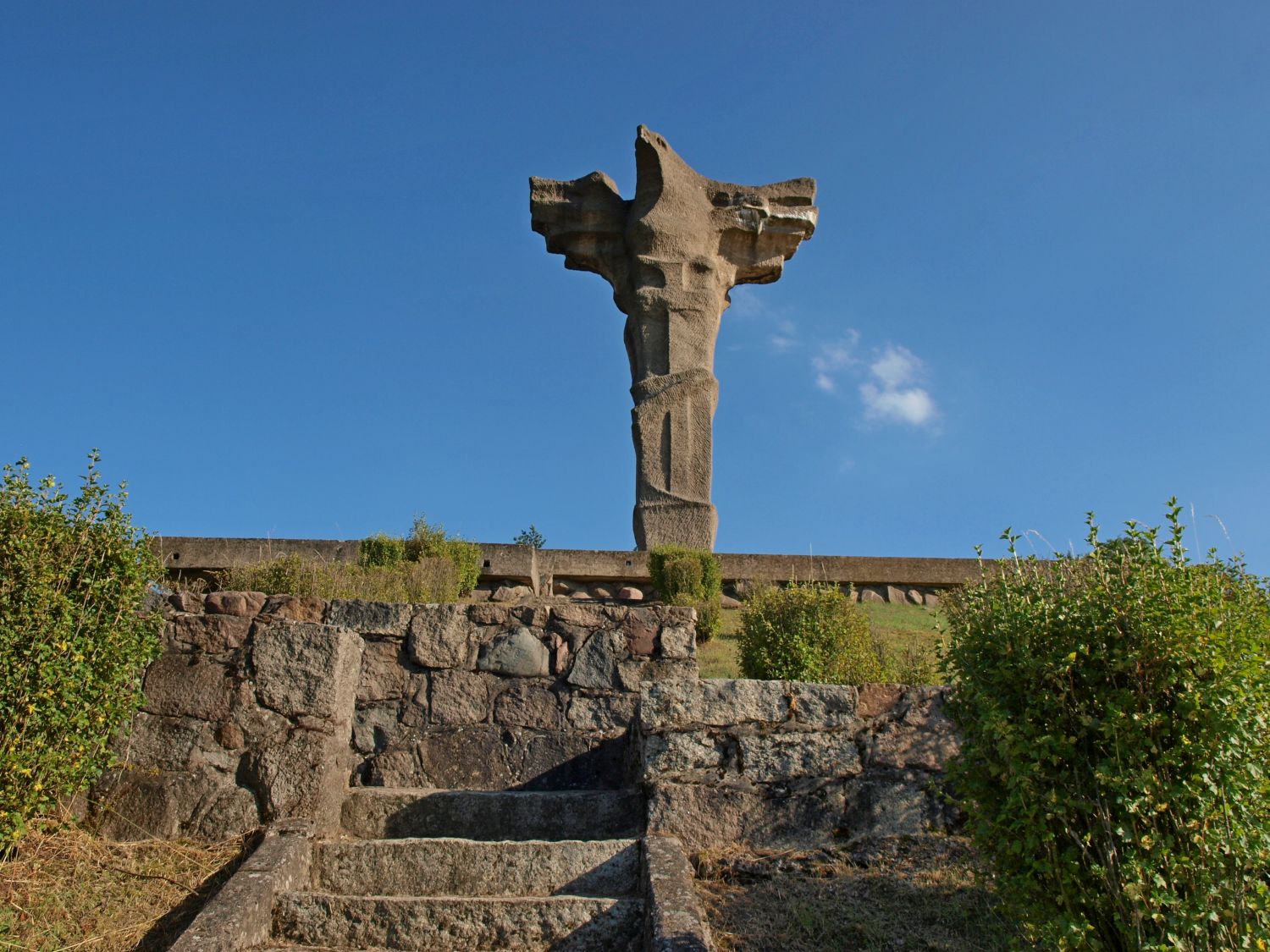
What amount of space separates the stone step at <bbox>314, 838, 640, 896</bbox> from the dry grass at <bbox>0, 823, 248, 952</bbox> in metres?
0.50

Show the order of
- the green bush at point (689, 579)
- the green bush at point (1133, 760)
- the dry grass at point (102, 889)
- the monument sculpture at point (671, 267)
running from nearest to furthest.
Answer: the green bush at point (1133, 760) → the dry grass at point (102, 889) → the green bush at point (689, 579) → the monument sculpture at point (671, 267)

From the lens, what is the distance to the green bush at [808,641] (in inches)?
239

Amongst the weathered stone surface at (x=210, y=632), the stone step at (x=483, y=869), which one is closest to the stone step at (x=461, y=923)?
the stone step at (x=483, y=869)

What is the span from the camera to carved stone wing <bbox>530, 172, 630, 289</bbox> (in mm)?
11961

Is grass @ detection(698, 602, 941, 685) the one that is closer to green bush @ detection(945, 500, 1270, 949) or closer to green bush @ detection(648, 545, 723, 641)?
green bush @ detection(648, 545, 723, 641)

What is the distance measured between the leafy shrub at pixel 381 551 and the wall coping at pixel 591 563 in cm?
25

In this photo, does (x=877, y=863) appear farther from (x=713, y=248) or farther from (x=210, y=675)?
(x=713, y=248)

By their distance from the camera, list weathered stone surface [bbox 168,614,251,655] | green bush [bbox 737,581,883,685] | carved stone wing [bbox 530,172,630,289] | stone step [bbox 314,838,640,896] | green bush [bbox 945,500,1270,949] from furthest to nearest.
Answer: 1. carved stone wing [bbox 530,172,630,289]
2. green bush [bbox 737,581,883,685]
3. weathered stone surface [bbox 168,614,251,655]
4. stone step [bbox 314,838,640,896]
5. green bush [bbox 945,500,1270,949]

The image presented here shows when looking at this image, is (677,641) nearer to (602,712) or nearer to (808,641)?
(602,712)

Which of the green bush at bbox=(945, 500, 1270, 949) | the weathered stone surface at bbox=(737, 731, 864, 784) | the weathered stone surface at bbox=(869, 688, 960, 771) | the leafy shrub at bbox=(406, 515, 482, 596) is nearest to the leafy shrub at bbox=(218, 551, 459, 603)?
the leafy shrub at bbox=(406, 515, 482, 596)

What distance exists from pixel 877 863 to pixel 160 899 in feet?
9.30

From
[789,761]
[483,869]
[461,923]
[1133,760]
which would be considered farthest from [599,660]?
[1133,760]

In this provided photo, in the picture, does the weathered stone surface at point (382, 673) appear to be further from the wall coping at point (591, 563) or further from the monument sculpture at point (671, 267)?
the monument sculpture at point (671, 267)

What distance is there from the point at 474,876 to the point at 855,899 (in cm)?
150
